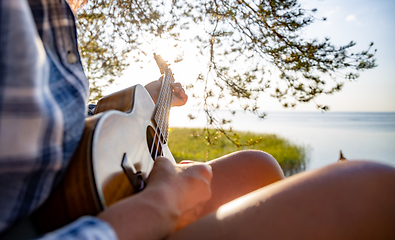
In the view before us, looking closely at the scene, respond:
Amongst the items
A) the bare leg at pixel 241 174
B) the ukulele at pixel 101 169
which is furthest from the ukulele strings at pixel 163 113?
the bare leg at pixel 241 174

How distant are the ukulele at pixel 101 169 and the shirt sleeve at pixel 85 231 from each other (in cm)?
15

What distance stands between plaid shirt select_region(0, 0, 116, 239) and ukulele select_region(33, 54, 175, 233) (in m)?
0.05

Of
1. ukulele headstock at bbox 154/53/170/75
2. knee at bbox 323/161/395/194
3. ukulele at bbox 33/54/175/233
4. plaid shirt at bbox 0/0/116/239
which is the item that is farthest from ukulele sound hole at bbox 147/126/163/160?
ukulele headstock at bbox 154/53/170/75

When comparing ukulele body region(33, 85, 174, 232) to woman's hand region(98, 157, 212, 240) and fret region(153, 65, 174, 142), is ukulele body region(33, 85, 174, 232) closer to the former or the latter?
woman's hand region(98, 157, 212, 240)

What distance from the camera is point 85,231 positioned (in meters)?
0.42

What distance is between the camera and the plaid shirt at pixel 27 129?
0.42 meters

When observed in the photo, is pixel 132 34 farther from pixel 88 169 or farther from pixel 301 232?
pixel 301 232

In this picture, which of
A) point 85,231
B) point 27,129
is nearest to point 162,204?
point 85,231

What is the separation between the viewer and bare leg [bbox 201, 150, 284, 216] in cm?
102

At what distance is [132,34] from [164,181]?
2991 mm

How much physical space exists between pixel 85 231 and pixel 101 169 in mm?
239

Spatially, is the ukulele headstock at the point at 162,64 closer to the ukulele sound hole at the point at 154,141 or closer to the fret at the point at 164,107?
the fret at the point at 164,107

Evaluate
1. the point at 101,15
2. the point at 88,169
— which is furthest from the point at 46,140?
the point at 101,15

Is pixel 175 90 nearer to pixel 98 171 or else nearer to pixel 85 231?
pixel 98 171
